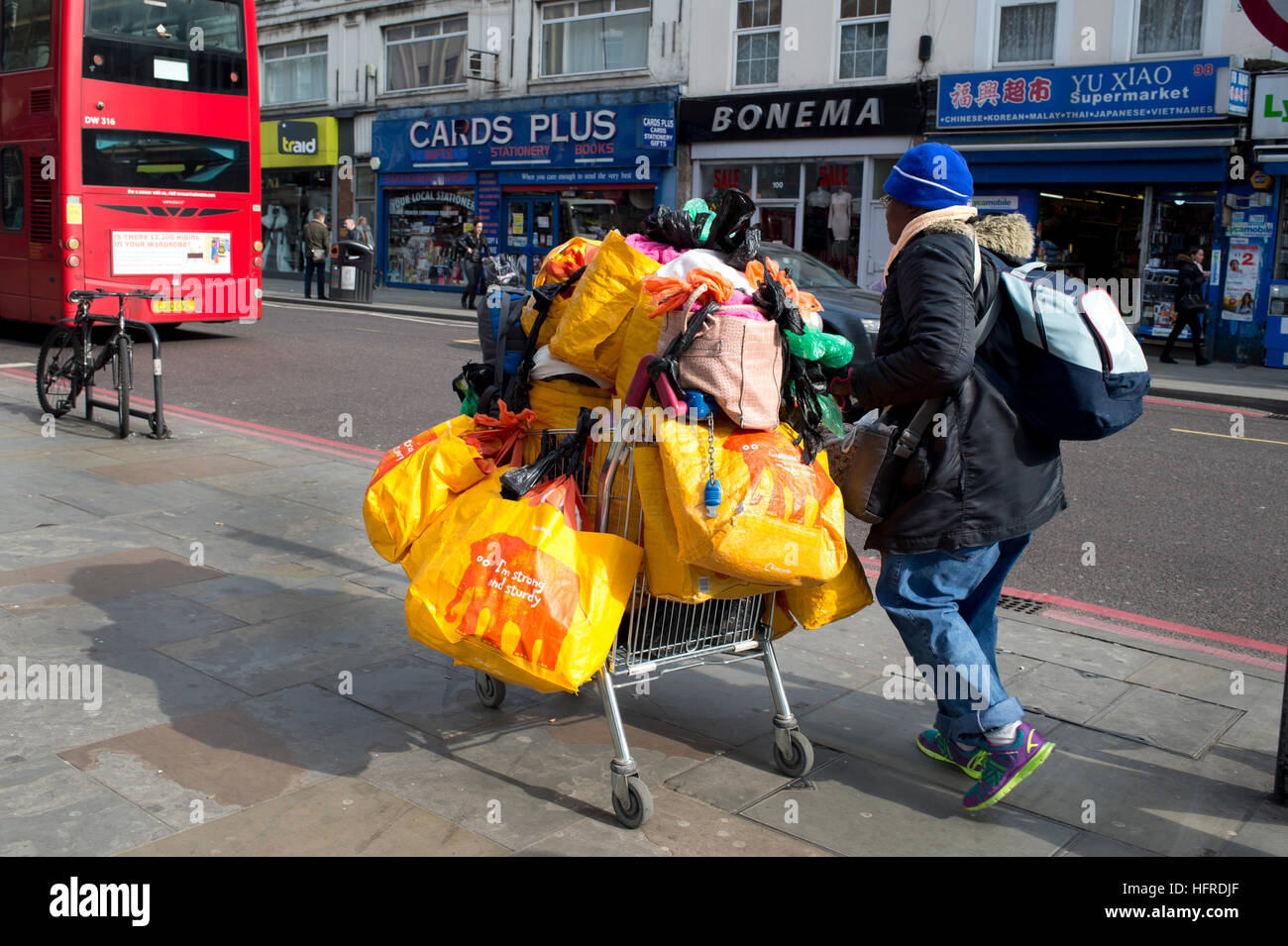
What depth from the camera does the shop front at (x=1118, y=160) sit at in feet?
54.5

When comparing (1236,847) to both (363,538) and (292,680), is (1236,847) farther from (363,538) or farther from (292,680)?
(363,538)

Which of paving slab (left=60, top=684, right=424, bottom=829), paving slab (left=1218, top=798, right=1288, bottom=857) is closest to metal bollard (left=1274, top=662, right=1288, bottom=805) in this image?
paving slab (left=1218, top=798, right=1288, bottom=857)

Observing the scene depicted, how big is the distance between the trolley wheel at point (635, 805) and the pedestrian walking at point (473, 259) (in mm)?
20069

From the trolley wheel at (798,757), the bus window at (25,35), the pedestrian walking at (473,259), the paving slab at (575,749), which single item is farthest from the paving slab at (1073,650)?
the pedestrian walking at (473,259)

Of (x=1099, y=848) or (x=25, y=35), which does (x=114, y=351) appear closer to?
(x=25, y=35)

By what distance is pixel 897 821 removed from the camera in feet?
11.0

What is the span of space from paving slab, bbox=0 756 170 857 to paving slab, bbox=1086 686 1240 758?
315cm

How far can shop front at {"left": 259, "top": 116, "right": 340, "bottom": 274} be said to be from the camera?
31250mm

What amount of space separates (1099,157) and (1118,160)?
303mm

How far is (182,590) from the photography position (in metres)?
5.14

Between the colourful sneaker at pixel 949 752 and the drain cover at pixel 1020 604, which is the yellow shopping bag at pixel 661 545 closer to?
the colourful sneaker at pixel 949 752

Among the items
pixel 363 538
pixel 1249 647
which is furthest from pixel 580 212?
pixel 1249 647

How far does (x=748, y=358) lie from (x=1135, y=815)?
1.79 meters

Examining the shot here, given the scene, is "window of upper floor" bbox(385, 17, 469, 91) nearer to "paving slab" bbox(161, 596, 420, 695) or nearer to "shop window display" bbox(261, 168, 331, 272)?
"shop window display" bbox(261, 168, 331, 272)
